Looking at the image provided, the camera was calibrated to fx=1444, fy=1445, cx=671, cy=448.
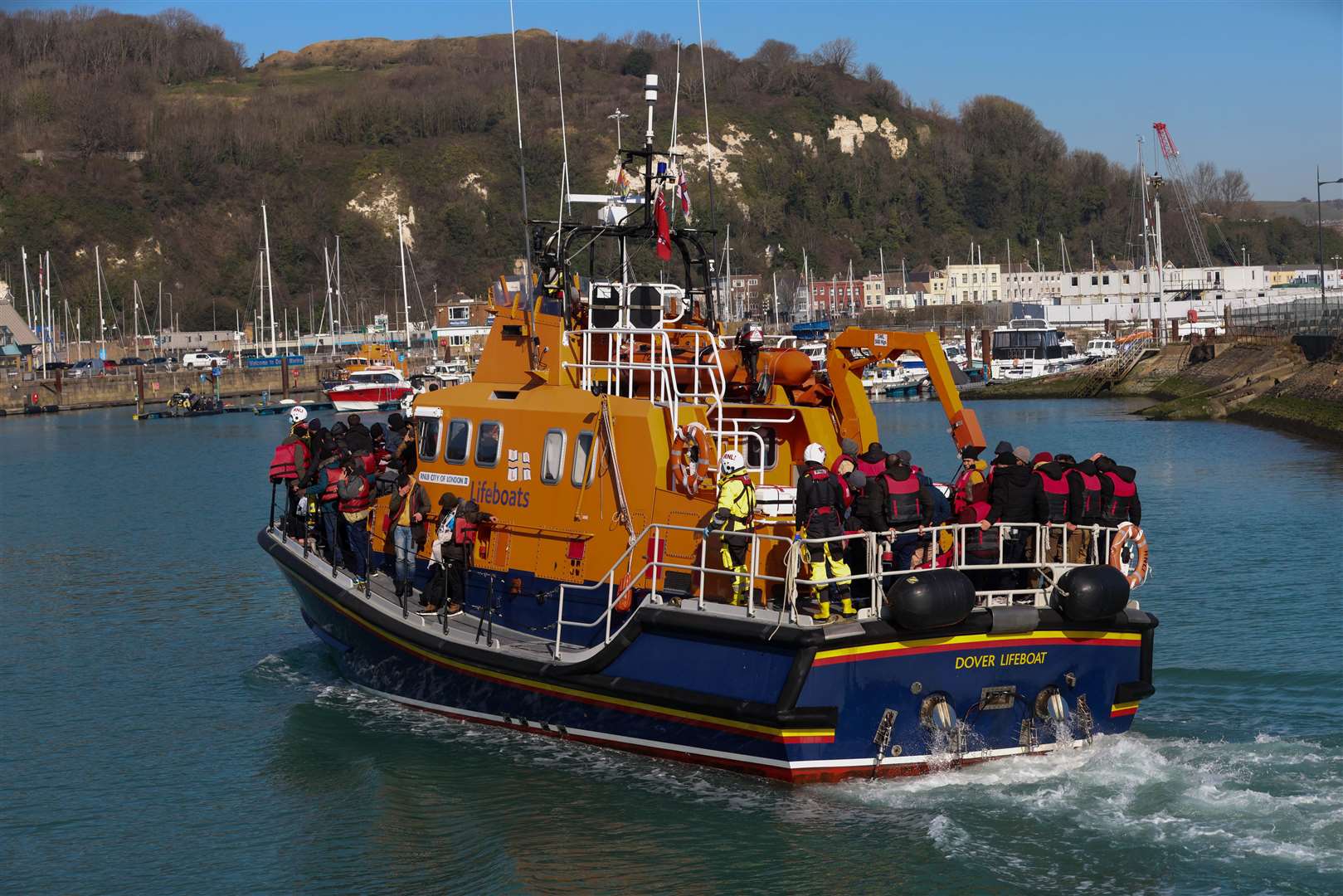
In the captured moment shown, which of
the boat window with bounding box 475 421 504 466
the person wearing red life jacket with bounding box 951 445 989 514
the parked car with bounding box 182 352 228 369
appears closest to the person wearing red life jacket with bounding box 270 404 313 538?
the boat window with bounding box 475 421 504 466

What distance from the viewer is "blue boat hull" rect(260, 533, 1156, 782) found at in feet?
33.6

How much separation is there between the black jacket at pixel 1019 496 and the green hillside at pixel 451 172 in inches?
3895

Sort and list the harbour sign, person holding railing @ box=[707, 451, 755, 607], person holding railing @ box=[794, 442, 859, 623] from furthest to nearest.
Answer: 1. the harbour sign
2. person holding railing @ box=[707, 451, 755, 607]
3. person holding railing @ box=[794, 442, 859, 623]

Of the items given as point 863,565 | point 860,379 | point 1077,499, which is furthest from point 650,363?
point 1077,499

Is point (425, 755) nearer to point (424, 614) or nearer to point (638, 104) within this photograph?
point (424, 614)

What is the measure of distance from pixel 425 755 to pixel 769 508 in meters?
3.81

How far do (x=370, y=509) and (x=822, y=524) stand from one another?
543 centimetres

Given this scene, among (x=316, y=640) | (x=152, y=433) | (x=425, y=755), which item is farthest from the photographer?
(x=152, y=433)

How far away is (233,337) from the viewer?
11738 centimetres

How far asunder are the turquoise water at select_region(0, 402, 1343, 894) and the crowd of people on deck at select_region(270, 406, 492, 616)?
1.35 metres

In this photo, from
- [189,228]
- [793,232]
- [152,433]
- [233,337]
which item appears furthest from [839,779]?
[793,232]

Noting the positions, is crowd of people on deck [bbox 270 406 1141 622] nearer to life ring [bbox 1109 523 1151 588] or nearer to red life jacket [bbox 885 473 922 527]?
red life jacket [bbox 885 473 922 527]

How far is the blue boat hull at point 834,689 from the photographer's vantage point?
10250 millimetres

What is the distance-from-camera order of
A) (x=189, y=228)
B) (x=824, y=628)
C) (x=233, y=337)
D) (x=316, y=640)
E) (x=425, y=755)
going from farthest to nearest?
(x=189, y=228) → (x=233, y=337) → (x=316, y=640) → (x=425, y=755) → (x=824, y=628)
